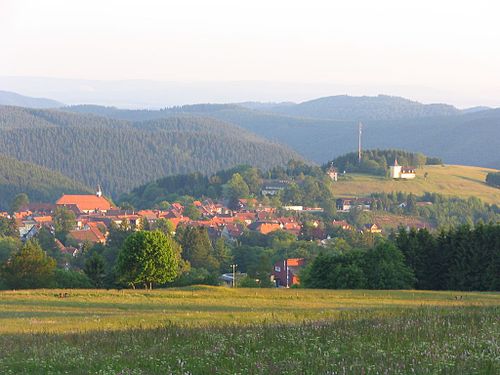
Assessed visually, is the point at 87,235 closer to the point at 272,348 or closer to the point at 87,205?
the point at 87,205

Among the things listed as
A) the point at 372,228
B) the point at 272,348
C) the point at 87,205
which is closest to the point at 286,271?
the point at 372,228

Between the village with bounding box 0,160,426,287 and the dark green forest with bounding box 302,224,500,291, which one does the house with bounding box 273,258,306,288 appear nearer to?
the village with bounding box 0,160,426,287

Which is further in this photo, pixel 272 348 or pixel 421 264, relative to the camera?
pixel 421 264

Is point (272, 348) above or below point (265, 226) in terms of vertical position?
above

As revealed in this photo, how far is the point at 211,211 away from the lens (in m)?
182

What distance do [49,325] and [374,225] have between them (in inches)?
5194

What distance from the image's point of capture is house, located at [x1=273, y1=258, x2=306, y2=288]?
3410 inches

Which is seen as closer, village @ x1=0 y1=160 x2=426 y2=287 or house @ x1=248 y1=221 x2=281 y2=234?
village @ x1=0 y1=160 x2=426 y2=287

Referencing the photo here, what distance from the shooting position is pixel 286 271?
89.0 m

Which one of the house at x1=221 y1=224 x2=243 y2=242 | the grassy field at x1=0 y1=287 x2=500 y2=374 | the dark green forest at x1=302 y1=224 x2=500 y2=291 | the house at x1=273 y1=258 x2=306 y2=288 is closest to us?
the grassy field at x1=0 y1=287 x2=500 y2=374

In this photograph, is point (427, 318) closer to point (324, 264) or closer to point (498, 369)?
point (498, 369)

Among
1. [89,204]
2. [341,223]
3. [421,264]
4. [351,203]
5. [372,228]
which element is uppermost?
[421,264]

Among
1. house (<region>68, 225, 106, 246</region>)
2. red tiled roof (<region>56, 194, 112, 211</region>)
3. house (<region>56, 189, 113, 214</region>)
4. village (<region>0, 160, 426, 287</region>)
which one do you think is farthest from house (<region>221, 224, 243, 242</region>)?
red tiled roof (<region>56, 194, 112, 211</region>)

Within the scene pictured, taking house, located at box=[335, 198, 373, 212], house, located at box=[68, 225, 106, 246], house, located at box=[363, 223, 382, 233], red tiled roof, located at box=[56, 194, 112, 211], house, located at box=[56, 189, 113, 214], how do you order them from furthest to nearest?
red tiled roof, located at box=[56, 194, 112, 211] < house, located at box=[56, 189, 113, 214] < house, located at box=[335, 198, 373, 212] < house, located at box=[363, 223, 382, 233] < house, located at box=[68, 225, 106, 246]
